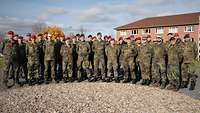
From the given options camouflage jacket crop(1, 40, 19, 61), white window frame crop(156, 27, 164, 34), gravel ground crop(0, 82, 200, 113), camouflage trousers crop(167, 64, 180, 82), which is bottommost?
gravel ground crop(0, 82, 200, 113)

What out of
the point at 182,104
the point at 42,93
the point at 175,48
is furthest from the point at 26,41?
the point at 182,104

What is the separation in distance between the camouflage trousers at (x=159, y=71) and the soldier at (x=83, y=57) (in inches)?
119

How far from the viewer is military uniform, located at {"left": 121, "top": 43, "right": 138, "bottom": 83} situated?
12.6m

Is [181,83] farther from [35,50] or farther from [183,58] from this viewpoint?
[35,50]

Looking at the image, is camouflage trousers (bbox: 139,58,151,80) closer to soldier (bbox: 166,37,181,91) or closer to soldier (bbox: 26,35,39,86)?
soldier (bbox: 166,37,181,91)

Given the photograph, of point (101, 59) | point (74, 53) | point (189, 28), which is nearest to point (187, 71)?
point (101, 59)

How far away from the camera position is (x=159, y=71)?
11.9m

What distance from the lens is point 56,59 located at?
13125 millimetres

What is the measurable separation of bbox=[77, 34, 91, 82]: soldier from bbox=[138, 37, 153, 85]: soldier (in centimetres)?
237

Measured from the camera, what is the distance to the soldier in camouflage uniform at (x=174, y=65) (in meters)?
11.4

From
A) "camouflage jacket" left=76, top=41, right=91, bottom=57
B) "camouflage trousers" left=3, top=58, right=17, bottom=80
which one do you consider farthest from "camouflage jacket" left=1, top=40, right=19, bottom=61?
"camouflage jacket" left=76, top=41, right=91, bottom=57

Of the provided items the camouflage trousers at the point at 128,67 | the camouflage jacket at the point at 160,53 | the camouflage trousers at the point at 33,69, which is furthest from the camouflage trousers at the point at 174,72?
the camouflage trousers at the point at 33,69

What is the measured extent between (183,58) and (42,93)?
559 cm

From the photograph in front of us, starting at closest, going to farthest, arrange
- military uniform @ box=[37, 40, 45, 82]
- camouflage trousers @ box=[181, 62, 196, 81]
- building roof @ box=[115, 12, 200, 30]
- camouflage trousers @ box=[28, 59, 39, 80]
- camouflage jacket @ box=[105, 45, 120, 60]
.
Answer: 1. camouflage trousers @ box=[181, 62, 196, 81]
2. camouflage trousers @ box=[28, 59, 39, 80]
3. military uniform @ box=[37, 40, 45, 82]
4. camouflage jacket @ box=[105, 45, 120, 60]
5. building roof @ box=[115, 12, 200, 30]
